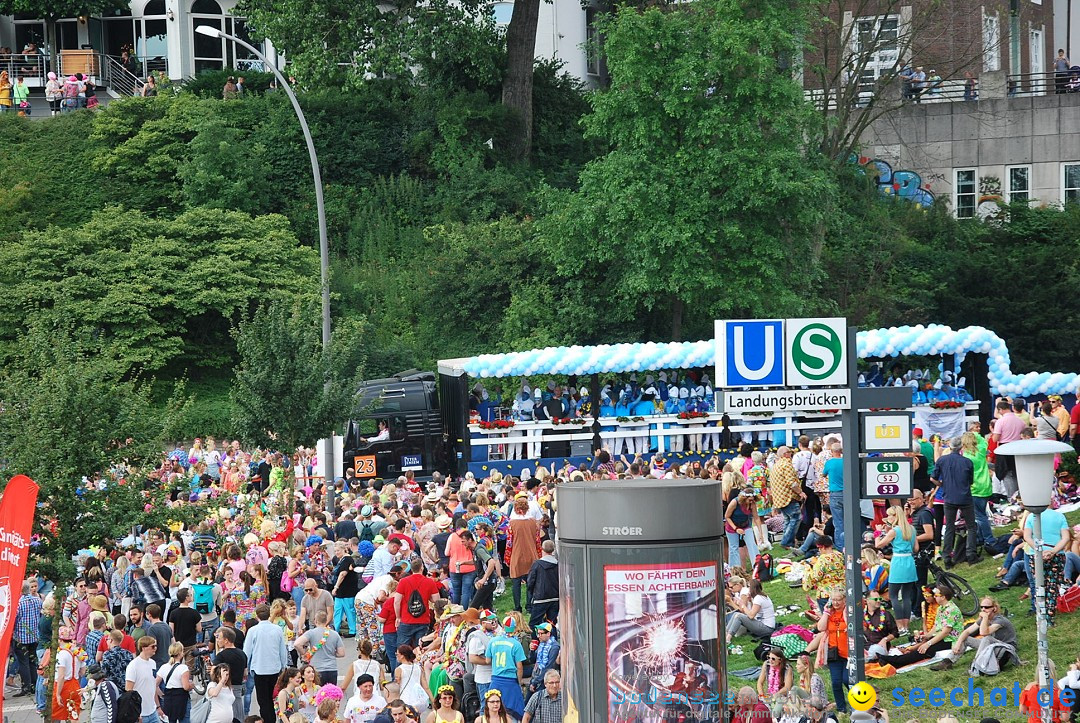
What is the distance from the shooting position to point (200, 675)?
17.9 meters

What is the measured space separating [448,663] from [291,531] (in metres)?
7.06

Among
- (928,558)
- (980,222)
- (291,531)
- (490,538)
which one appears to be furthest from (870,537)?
(980,222)

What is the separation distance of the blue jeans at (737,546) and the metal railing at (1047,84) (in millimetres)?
31238

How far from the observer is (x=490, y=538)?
21266mm

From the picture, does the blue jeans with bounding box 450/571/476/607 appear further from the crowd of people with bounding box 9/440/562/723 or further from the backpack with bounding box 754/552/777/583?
the backpack with bounding box 754/552/777/583

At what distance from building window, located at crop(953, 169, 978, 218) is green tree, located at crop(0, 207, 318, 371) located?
831 inches

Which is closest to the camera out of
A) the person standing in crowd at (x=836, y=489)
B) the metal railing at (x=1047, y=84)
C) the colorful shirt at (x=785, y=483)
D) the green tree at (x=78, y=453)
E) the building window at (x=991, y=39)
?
the green tree at (x=78, y=453)

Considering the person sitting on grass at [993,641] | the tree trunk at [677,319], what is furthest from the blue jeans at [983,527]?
the tree trunk at [677,319]

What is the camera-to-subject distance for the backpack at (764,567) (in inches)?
802

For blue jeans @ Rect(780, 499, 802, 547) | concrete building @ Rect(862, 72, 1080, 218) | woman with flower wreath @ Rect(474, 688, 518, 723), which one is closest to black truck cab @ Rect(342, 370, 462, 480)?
blue jeans @ Rect(780, 499, 802, 547)

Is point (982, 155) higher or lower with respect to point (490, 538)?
higher

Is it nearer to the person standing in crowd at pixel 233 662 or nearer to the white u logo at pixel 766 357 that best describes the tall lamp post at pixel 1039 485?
the white u logo at pixel 766 357

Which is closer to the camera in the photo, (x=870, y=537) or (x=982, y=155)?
(x=870, y=537)

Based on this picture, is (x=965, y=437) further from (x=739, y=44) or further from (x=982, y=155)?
(x=982, y=155)
